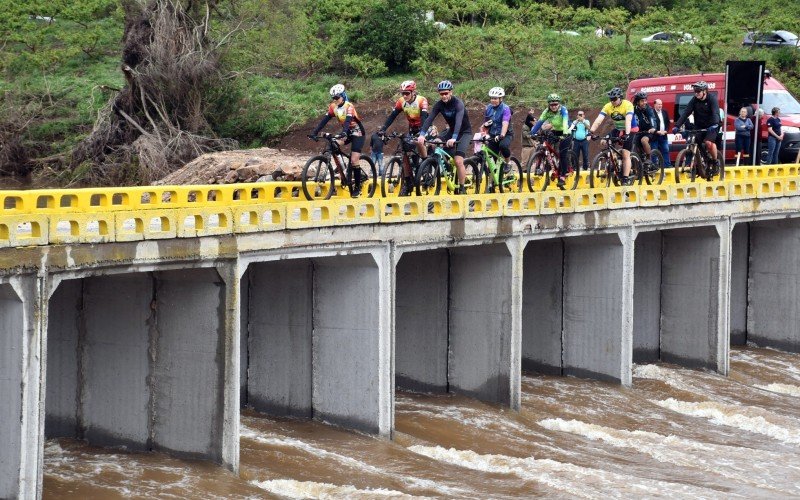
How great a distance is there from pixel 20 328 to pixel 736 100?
19.2 m

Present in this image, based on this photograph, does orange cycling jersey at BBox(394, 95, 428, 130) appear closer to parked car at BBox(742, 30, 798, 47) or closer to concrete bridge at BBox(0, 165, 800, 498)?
concrete bridge at BBox(0, 165, 800, 498)

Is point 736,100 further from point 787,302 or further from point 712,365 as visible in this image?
point 712,365

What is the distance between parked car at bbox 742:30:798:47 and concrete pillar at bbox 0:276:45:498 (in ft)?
133

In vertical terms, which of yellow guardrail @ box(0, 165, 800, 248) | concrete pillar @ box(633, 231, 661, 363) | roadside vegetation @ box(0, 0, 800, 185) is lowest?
concrete pillar @ box(633, 231, 661, 363)

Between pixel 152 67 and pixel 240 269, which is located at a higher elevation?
pixel 152 67

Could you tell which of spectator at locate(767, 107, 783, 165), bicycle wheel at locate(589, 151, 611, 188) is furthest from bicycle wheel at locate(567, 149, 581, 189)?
spectator at locate(767, 107, 783, 165)

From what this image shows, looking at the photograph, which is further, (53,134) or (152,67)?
(53,134)

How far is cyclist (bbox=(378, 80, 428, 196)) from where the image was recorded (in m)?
20.0

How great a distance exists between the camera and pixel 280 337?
1973cm

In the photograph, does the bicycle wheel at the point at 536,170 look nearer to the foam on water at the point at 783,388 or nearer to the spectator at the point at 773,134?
the foam on water at the point at 783,388

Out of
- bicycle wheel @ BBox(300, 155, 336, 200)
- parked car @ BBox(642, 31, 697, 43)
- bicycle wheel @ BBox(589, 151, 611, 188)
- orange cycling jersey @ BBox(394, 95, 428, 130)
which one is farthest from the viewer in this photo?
parked car @ BBox(642, 31, 697, 43)

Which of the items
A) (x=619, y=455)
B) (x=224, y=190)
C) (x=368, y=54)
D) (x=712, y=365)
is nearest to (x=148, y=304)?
(x=224, y=190)

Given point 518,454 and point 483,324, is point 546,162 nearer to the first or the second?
point 483,324

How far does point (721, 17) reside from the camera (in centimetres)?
5466
